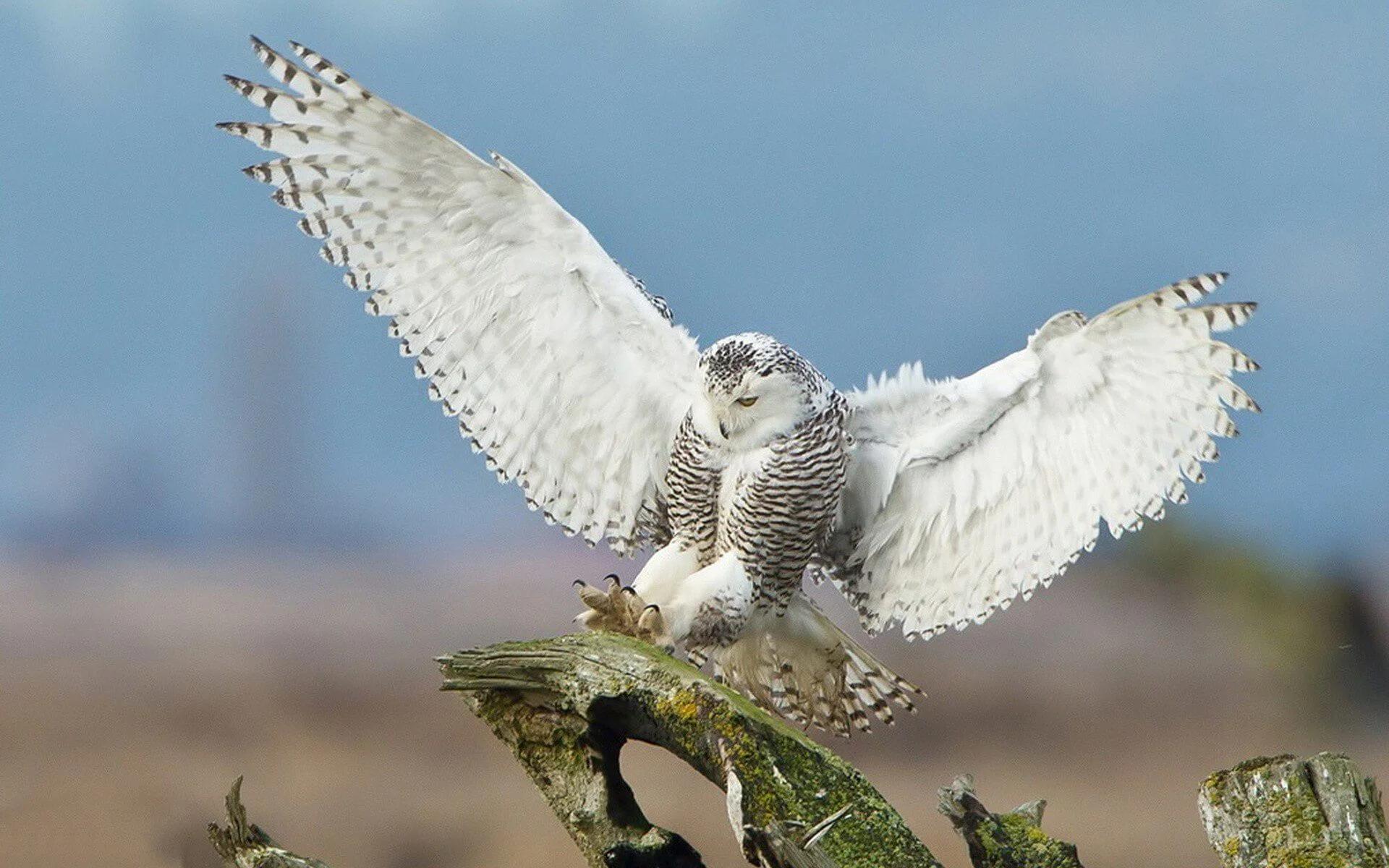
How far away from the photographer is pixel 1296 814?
10.2 ft

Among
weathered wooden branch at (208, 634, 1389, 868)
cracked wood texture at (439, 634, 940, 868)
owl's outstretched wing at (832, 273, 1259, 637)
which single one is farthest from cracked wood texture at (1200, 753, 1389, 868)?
owl's outstretched wing at (832, 273, 1259, 637)

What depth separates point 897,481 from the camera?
4551mm

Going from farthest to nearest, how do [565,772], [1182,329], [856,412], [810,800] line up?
[856,412] → [1182,329] → [565,772] → [810,800]

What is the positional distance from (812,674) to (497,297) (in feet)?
4.95

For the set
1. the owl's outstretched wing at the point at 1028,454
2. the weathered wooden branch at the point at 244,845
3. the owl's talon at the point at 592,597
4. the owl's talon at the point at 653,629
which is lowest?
the weathered wooden branch at the point at 244,845

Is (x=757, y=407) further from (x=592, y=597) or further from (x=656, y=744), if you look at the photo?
(x=656, y=744)

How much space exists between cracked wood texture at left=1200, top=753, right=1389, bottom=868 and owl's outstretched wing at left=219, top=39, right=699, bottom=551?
192 cm

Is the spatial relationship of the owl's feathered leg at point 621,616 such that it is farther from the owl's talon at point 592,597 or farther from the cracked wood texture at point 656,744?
the cracked wood texture at point 656,744

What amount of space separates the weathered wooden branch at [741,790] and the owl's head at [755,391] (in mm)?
939

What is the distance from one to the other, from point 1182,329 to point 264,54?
2.54 metres

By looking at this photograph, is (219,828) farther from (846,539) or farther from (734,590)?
(846,539)

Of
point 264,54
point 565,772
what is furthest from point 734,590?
point 264,54

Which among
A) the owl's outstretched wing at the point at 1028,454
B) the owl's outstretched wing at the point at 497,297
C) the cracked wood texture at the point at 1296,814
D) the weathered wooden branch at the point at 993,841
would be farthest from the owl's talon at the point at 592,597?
the cracked wood texture at the point at 1296,814

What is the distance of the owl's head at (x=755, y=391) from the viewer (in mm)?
4102
